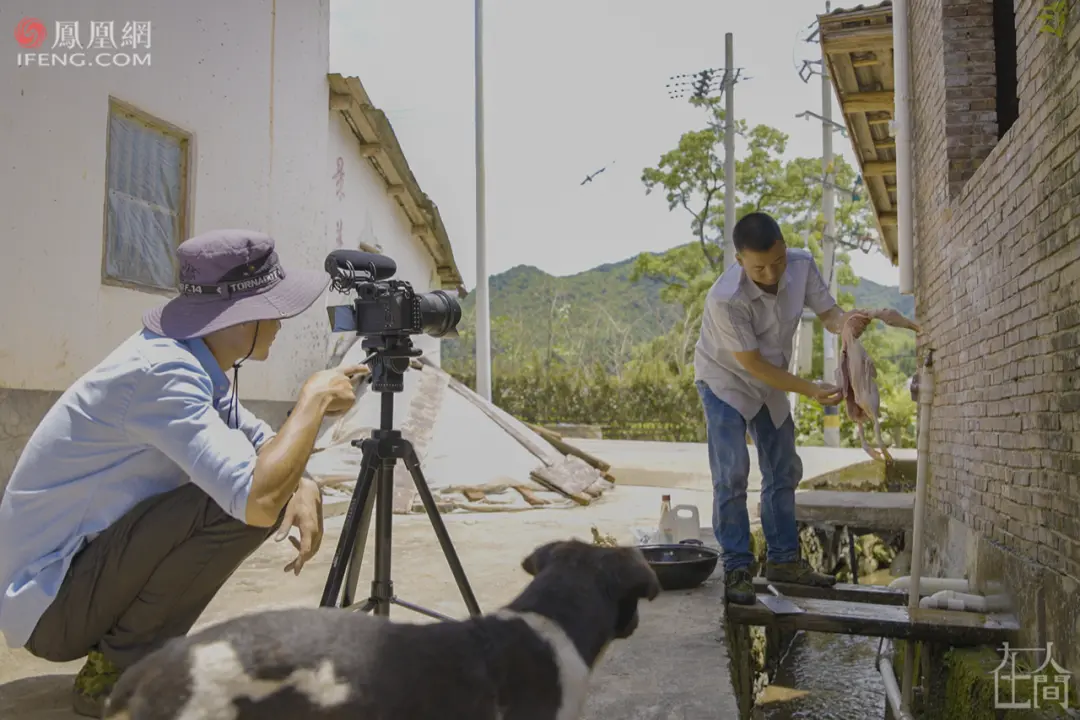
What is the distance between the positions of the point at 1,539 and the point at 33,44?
4.63 metres

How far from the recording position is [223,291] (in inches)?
88.0

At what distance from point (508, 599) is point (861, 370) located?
76.2 inches

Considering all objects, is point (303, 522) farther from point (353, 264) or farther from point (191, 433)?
point (353, 264)

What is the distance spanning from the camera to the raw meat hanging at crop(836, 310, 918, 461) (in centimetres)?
349

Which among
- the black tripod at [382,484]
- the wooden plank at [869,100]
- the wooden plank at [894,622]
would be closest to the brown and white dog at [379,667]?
the black tripod at [382,484]

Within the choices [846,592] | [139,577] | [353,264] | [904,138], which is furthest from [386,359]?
[904,138]

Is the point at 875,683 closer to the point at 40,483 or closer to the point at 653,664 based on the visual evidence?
the point at 653,664

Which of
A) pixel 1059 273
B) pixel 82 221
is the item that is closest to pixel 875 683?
pixel 1059 273

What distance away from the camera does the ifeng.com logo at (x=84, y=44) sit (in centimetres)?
546

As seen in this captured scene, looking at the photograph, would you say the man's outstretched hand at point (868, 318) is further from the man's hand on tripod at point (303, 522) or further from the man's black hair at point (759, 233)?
the man's hand on tripod at point (303, 522)

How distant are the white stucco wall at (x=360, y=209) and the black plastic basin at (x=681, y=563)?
5.87 metres

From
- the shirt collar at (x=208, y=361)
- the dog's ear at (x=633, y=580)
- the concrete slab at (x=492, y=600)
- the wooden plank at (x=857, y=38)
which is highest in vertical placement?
the wooden plank at (x=857, y=38)

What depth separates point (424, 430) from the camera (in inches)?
342

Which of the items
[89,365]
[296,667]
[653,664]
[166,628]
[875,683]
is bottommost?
[875,683]
